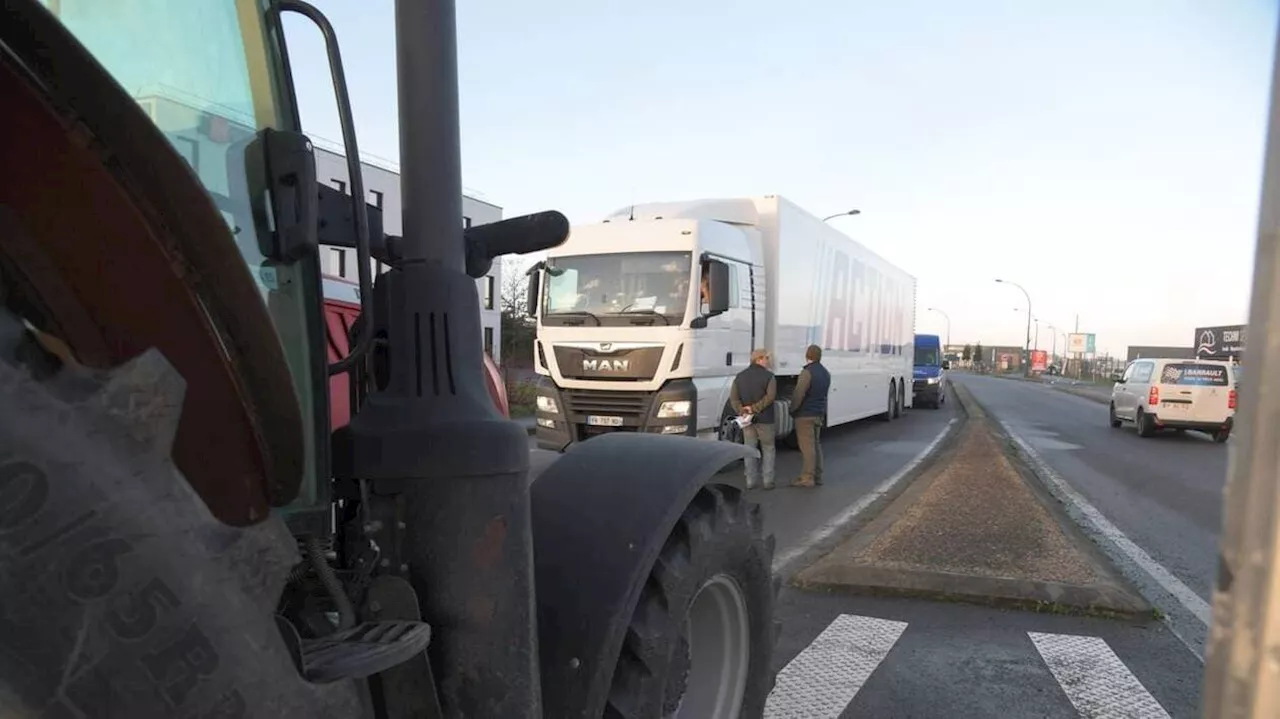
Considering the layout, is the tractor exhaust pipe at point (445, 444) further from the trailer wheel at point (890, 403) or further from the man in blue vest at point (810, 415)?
the trailer wheel at point (890, 403)

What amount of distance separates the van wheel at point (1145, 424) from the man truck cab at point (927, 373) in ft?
30.4

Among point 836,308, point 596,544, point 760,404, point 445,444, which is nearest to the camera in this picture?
point 445,444

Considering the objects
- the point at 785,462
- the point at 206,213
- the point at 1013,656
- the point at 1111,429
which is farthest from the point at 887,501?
the point at 1111,429

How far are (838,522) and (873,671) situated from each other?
13.4 feet

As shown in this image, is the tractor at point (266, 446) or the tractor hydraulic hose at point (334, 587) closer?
the tractor at point (266, 446)

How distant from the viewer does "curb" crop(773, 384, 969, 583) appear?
6.58 meters

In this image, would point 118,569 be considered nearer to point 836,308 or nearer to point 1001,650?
point 1001,650

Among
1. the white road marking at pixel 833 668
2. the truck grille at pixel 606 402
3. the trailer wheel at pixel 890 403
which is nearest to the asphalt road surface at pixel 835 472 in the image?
the trailer wheel at pixel 890 403

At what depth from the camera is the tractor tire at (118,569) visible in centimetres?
93

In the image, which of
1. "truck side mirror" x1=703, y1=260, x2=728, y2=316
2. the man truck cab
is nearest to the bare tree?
the man truck cab

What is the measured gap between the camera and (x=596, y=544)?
7.20 ft

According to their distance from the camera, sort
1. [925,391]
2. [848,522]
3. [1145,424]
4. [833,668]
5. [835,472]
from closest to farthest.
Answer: [833,668] → [848,522] → [835,472] → [1145,424] → [925,391]

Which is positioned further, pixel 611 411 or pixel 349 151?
pixel 611 411

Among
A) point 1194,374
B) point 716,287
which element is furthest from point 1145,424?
point 716,287
